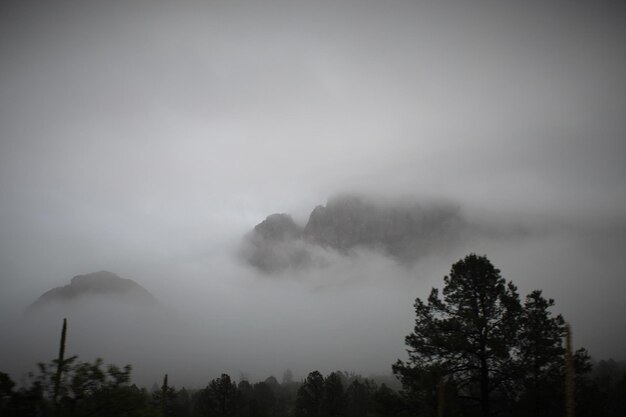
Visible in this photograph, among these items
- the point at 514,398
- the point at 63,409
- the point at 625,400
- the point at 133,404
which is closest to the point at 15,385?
the point at 63,409

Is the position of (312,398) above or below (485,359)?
below

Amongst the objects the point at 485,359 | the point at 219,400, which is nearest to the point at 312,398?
the point at 219,400

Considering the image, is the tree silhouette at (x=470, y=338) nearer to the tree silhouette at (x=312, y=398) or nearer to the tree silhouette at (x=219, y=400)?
the tree silhouette at (x=312, y=398)

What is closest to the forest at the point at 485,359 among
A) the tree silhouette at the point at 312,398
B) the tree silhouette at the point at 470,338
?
the tree silhouette at the point at 470,338

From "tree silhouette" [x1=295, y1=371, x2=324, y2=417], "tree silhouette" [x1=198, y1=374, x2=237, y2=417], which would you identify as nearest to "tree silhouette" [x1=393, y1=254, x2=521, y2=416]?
"tree silhouette" [x1=295, y1=371, x2=324, y2=417]

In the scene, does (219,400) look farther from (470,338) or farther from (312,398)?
(470,338)

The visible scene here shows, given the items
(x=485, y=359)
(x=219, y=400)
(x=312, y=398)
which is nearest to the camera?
(x=485, y=359)

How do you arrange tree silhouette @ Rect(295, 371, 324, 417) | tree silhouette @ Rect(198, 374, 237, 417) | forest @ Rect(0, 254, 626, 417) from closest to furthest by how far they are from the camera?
forest @ Rect(0, 254, 626, 417)
tree silhouette @ Rect(198, 374, 237, 417)
tree silhouette @ Rect(295, 371, 324, 417)

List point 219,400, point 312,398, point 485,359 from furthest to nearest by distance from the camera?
point 312,398 < point 219,400 < point 485,359

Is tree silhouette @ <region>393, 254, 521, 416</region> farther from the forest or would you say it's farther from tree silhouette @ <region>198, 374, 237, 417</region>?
tree silhouette @ <region>198, 374, 237, 417</region>

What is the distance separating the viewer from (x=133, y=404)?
36.2 ft

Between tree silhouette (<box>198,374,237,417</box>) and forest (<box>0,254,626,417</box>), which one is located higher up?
forest (<box>0,254,626,417</box>)

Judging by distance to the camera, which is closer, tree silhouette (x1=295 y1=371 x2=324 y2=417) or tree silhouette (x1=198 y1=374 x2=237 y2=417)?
tree silhouette (x1=198 y1=374 x2=237 y2=417)

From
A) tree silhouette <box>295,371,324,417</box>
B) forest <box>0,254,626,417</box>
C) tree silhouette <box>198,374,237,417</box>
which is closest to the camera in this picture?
forest <box>0,254,626,417</box>
